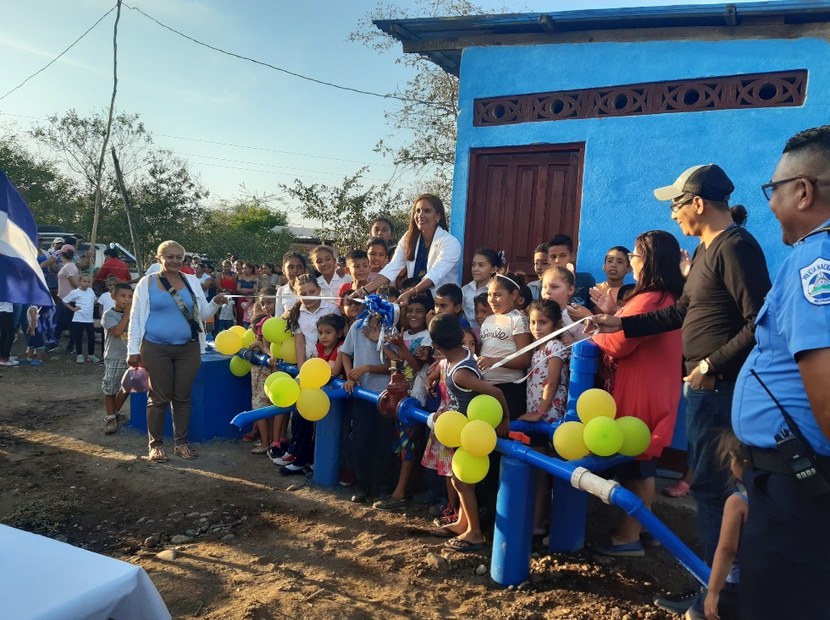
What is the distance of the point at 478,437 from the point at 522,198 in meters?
3.99

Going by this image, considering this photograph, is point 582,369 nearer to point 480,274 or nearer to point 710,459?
point 710,459

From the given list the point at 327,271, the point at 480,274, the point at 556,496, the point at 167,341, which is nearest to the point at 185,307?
the point at 167,341

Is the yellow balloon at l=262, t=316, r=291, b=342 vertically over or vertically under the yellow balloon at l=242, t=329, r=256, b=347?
over

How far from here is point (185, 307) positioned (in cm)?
551

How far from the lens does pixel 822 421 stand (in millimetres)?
1480

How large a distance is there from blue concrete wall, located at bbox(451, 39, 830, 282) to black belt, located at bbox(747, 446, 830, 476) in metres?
4.16

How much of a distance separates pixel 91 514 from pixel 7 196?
225 cm

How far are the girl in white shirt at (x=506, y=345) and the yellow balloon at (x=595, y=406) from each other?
70cm

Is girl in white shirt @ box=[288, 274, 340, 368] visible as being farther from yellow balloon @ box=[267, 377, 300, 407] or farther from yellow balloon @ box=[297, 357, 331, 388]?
yellow balloon @ box=[267, 377, 300, 407]

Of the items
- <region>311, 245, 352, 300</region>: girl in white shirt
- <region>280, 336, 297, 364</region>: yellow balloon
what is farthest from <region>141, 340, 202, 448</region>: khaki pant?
<region>311, 245, 352, 300</region>: girl in white shirt

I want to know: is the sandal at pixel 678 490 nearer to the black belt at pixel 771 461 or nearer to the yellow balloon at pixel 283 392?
the yellow balloon at pixel 283 392

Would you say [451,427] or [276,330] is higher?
[276,330]

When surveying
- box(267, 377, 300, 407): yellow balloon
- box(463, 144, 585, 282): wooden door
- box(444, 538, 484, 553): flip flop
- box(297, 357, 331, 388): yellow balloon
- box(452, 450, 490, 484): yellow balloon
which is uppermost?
box(463, 144, 585, 282): wooden door

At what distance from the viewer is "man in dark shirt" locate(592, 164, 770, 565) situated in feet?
8.67
